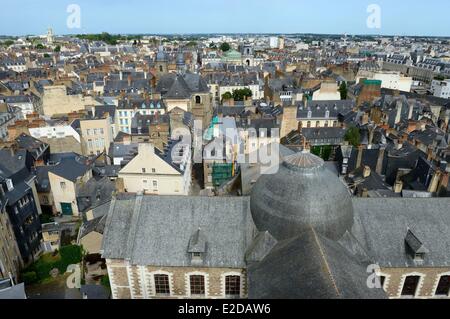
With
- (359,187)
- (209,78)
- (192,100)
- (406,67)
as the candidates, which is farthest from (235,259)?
(406,67)

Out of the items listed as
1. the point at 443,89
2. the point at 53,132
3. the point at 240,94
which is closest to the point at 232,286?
the point at 53,132

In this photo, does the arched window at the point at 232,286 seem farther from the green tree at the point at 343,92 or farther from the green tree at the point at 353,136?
the green tree at the point at 343,92

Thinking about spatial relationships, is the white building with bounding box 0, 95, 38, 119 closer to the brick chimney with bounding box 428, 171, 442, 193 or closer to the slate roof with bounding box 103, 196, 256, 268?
the slate roof with bounding box 103, 196, 256, 268

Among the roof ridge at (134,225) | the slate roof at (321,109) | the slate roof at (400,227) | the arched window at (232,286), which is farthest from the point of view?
the slate roof at (321,109)

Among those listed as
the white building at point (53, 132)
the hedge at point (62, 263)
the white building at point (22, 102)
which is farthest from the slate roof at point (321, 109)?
the white building at point (22, 102)

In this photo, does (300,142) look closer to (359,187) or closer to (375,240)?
(359,187)
